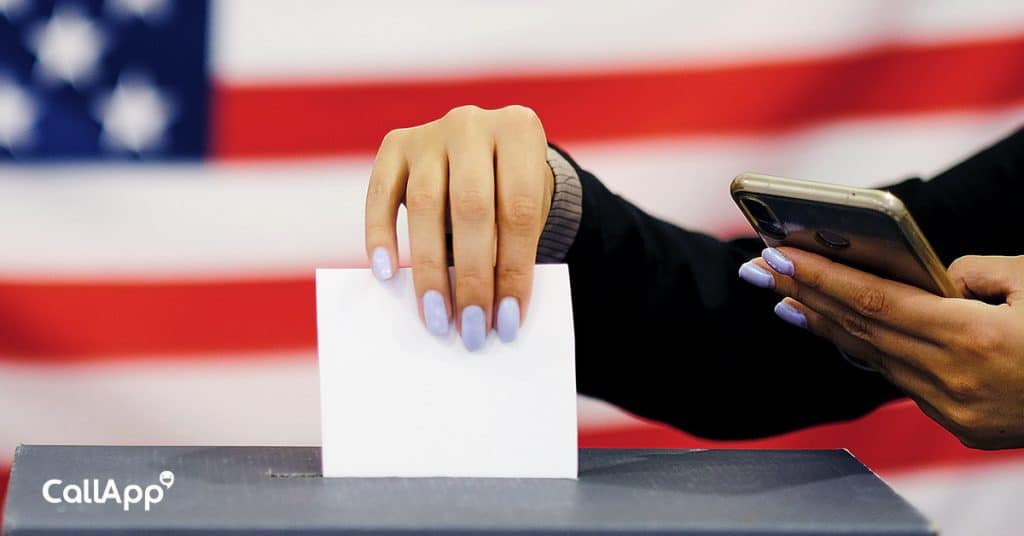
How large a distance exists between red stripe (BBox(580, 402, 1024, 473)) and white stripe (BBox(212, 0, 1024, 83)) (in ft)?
2.02

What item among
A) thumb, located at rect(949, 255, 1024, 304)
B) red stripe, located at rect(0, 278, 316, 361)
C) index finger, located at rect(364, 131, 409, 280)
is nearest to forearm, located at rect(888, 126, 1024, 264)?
thumb, located at rect(949, 255, 1024, 304)

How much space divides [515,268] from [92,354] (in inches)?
46.4

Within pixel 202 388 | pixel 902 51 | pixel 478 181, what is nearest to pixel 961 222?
pixel 902 51

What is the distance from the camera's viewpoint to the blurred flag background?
171cm

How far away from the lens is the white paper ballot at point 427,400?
76 centimetres

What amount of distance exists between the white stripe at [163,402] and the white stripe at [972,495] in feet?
3.42

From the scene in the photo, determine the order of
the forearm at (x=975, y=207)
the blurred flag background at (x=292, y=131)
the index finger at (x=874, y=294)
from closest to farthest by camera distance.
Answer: the index finger at (x=874, y=294) → the forearm at (x=975, y=207) → the blurred flag background at (x=292, y=131)

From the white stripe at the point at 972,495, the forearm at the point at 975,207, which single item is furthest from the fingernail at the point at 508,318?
the white stripe at the point at 972,495

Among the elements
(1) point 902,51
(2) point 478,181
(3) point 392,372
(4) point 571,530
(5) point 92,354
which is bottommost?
(4) point 571,530

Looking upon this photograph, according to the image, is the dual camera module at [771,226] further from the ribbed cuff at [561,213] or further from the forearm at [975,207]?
the forearm at [975,207]

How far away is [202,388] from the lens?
1.80 meters

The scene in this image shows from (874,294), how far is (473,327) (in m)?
0.34

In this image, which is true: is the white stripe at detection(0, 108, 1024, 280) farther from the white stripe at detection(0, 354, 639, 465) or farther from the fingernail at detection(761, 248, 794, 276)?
the fingernail at detection(761, 248, 794, 276)

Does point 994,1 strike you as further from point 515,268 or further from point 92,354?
point 92,354
